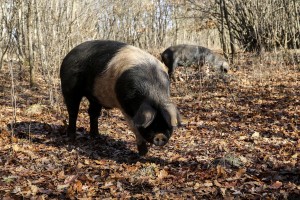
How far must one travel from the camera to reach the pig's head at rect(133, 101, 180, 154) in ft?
15.0

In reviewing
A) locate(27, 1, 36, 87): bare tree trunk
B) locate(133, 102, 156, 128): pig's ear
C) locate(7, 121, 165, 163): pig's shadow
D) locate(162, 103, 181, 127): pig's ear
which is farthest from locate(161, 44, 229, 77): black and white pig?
locate(133, 102, 156, 128): pig's ear

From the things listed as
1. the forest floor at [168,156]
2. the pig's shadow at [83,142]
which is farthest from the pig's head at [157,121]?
the pig's shadow at [83,142]

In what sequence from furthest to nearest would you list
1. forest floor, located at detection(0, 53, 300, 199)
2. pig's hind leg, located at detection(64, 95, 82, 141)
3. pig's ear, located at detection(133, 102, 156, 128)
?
pig's hind leg, located at detection(64, 95, 82, 141)
pig's ear, located at detection(133, 102, 156, 128)
forest floor, located at detection(0, 53, 300, 199)

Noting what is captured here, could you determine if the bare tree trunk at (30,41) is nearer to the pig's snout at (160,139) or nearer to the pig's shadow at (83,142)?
the pig's shadow at (83,142)

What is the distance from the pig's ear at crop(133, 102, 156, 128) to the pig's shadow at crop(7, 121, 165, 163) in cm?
76

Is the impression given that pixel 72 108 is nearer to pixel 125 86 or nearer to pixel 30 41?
pixel 125 86

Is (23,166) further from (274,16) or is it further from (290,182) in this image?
(274,16)

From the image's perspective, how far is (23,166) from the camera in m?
4.75

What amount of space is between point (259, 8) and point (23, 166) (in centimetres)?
1211

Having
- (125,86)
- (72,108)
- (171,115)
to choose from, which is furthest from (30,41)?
(171,115)

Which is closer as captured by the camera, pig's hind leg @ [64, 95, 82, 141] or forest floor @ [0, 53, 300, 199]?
forest floor @ [0, 53, 300, 199]

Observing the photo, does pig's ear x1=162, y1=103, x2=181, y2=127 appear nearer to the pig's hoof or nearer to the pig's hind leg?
the pig's hoof

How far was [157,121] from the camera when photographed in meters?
4.71

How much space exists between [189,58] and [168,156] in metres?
9.72
